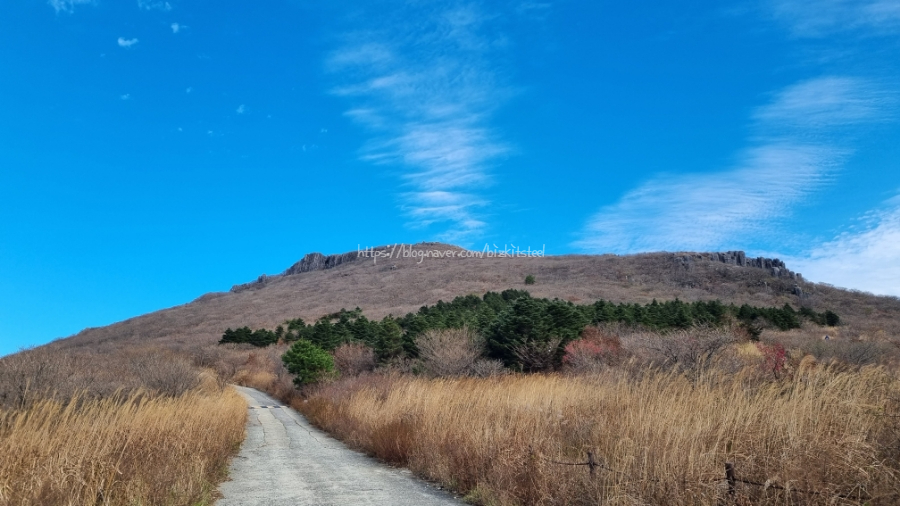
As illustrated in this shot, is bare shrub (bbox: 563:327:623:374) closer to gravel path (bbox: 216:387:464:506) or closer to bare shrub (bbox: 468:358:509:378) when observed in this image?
bare shrub (bbox: 468:358:509:378)

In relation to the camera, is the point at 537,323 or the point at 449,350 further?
the point at 537,323

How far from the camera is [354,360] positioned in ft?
110

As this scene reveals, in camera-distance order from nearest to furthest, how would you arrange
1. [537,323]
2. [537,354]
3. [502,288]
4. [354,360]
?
[537,354] < [537,323] < [354,360] < [502,288]

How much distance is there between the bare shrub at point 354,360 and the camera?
3256 cm

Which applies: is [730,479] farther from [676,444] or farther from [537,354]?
[537,354]

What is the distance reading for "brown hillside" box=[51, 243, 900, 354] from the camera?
61.9 metres

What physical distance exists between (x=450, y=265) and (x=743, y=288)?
5503 centimetres

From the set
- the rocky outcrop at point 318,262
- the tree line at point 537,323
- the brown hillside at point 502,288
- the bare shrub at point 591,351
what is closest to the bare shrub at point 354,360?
the tree line at point 537,323

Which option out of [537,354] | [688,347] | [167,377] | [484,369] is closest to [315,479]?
[688,347]

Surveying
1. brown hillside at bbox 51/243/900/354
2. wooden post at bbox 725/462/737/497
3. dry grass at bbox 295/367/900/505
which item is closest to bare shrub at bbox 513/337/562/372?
dry grass at bbox 295/367/900/505

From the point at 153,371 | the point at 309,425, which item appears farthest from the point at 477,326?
the point at 153,371

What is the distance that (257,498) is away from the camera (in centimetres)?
784

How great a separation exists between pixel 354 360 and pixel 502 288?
1722 inches

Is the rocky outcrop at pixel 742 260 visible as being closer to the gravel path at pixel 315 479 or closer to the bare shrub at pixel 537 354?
the bare shrub at pixel 537 354
